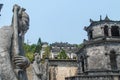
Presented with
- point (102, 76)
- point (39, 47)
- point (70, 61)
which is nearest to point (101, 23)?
point (102, 76)

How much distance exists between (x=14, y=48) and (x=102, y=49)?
113 ft

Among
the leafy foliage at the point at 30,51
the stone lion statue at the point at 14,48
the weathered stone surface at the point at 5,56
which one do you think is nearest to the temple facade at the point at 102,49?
the leafy foliage at the point at 30,51

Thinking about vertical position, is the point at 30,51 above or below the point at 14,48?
above

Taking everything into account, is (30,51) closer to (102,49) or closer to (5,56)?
(102,49)

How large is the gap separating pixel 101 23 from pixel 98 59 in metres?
4.10

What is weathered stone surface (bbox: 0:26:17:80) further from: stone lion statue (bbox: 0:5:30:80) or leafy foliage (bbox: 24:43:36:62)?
leafy foliage (bbox: 24:43:36:62)

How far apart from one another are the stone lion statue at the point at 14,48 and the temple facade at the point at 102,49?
32.2m

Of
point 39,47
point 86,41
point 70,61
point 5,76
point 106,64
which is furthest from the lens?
point 39,47

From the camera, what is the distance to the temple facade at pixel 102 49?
38594 millimetres

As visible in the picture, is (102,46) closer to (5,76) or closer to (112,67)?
(112,67)

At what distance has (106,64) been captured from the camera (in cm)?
3859

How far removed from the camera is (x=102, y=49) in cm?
3953

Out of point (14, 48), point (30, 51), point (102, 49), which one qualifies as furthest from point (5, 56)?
point (30, 51)

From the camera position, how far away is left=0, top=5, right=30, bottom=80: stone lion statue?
511 centimetres
